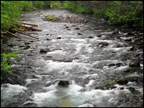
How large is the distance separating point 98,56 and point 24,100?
6589 mm

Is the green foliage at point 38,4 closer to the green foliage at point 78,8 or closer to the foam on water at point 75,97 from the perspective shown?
the green foliage at point 78,8

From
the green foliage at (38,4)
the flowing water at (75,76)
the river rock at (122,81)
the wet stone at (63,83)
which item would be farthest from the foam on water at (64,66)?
the green foliage at (38,4)

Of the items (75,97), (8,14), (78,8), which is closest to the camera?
(75,97)

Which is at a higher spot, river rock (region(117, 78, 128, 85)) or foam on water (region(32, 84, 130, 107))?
river rock (region(117, 78, 128, 85))

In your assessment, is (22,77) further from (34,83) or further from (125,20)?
(125,20)

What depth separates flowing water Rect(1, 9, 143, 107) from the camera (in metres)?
6.90

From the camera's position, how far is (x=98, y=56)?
12320mm

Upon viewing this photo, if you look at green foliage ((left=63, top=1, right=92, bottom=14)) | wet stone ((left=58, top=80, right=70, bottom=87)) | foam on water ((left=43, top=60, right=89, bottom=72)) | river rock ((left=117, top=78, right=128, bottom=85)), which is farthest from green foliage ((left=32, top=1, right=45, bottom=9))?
river rock ((left=117, top=78, right=128, bottom=85))

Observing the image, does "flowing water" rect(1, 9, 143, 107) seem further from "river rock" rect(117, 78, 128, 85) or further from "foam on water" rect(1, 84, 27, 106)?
"river rock" rect(117, 78, 128, 85)

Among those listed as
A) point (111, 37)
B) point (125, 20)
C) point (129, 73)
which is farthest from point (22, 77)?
point (125, 20)

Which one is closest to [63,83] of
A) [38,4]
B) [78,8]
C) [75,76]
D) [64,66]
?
[75,76]

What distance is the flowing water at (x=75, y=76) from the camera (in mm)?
6902

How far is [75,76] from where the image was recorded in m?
9.12

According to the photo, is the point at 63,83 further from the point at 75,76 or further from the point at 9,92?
the point at 9,92
